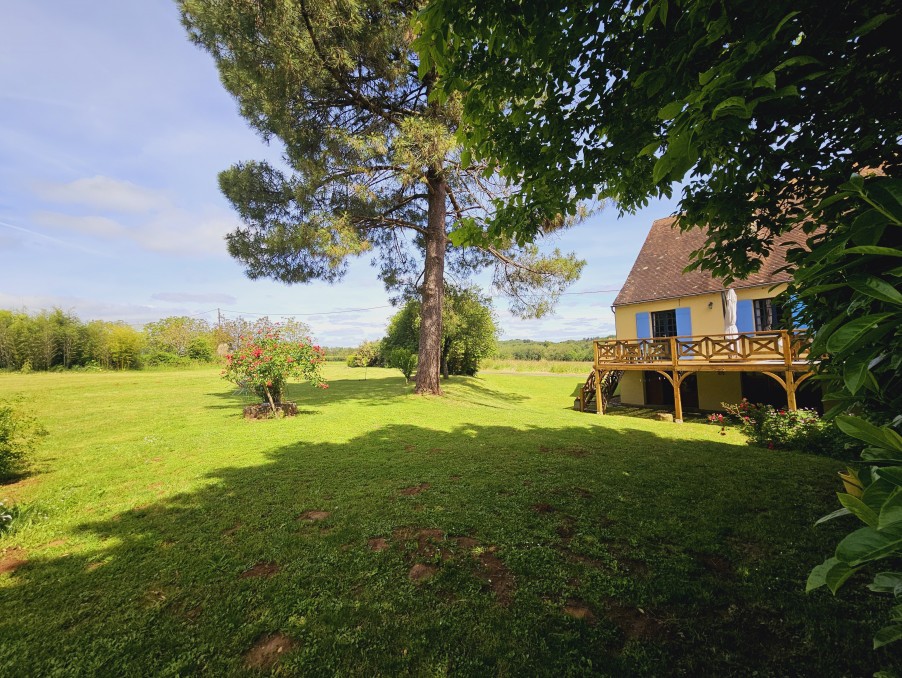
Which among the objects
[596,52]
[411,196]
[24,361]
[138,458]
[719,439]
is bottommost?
[719,439]

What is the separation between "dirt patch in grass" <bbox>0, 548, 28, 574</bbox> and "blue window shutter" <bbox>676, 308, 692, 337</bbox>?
16170 mm

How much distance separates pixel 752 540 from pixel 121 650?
469 cm

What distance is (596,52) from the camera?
10.1 ft

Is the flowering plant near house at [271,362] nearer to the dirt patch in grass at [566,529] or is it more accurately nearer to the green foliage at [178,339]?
the dirt patch in grass at [566,529]

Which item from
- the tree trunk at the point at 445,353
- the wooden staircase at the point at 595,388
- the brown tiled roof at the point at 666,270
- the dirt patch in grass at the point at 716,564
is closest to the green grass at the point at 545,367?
the tree trunk at the point at 445,353

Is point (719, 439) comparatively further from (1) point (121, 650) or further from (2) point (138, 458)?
(2) point (138, 458)

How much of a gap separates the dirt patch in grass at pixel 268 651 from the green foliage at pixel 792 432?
803cm

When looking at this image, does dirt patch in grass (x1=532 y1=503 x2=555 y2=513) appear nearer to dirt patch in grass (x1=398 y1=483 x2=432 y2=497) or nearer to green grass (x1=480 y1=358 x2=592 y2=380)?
dirt patch in grass (x1=398 y1=483 x2=432 y2=497)

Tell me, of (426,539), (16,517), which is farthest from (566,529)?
(16,517)

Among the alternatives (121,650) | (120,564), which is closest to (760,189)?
(121,650)

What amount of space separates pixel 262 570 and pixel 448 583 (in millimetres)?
1525

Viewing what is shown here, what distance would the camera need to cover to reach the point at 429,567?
289cm

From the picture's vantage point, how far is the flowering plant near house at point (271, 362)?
9.22 metres

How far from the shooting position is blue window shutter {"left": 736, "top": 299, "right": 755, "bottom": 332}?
1213cm
